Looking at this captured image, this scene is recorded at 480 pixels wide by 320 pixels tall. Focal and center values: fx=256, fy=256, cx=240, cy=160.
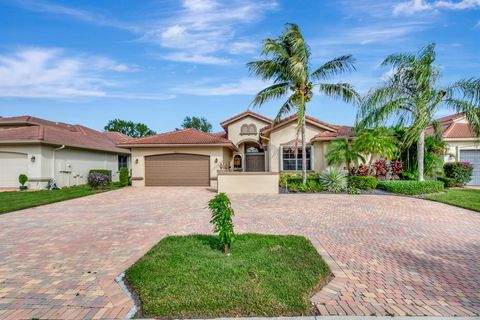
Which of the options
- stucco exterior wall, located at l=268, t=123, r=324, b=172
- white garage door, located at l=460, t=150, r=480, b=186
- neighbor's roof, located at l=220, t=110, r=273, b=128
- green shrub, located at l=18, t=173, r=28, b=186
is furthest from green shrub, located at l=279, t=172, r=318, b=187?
green shrub, located at l=18, t=173, r=28, b=186

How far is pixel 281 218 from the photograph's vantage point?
8.24m

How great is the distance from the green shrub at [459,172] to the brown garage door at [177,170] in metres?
15.9

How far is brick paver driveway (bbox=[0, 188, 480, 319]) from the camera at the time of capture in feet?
10.7

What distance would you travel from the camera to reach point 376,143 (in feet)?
48.4

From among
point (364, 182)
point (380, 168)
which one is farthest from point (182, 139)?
point (380, 168)

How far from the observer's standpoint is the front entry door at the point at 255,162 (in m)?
25.1

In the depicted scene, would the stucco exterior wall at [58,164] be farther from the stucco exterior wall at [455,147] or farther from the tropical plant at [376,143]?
the stucco exterior wall at [455,147]

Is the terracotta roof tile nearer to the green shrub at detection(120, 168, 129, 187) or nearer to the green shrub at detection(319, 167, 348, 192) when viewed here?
the green shrub at detection(120, 168, 129, 187)

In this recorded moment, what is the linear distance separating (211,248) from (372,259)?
9.94 ft

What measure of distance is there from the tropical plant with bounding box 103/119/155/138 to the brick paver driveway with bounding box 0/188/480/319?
57.8 m

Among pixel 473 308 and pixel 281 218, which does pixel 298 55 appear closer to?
pixel 281 218

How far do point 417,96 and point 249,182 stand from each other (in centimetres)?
975

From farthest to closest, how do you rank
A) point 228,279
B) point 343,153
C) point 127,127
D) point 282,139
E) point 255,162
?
point 127,127
point 255,162
point 282,139
point 343,153
point 228,279

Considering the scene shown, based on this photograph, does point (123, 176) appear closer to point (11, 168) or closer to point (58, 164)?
point (58, 164)
